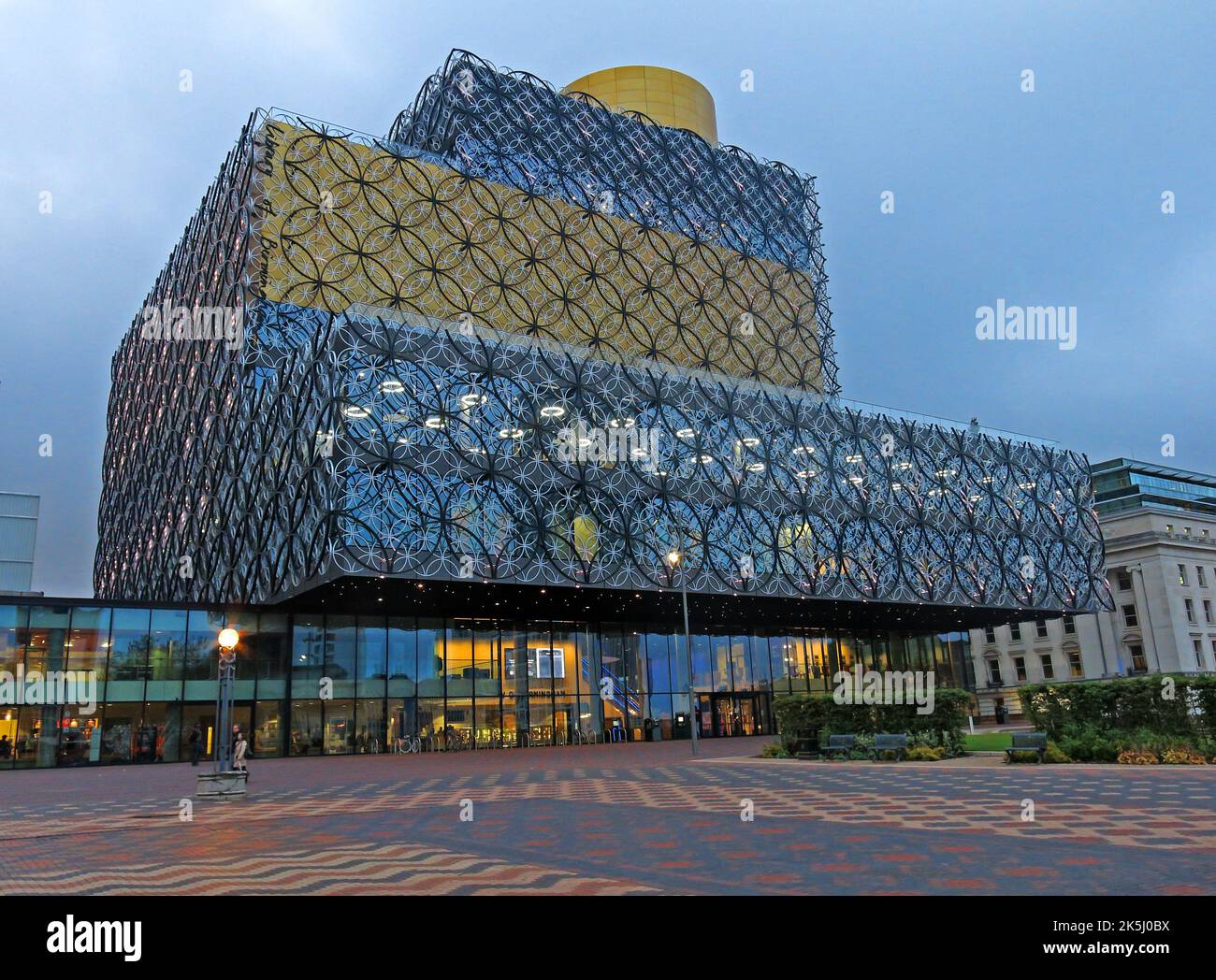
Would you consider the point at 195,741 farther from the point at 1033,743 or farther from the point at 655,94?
the point at 655,94

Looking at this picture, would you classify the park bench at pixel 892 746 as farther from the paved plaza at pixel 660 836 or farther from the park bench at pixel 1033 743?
the park bench at pixel 1033 743

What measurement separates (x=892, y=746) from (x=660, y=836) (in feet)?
57.7

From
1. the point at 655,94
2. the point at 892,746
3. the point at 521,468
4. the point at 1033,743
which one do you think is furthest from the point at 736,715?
the point at 655,94

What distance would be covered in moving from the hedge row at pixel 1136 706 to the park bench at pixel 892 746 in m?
3.95

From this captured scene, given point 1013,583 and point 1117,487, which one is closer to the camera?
point 1013,583

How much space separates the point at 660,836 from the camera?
13.0 meters

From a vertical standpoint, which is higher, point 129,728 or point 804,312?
point 804,312

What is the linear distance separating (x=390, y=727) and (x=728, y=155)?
5137 cm

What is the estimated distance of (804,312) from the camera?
72375 millimetres

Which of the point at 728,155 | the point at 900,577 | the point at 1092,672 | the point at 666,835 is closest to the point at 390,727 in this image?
the point at 900,577

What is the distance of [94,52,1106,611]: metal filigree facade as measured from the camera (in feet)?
139

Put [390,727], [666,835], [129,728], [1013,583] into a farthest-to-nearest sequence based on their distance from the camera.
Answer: [1013,583] < [390,727] < [129,728] < [666,835]

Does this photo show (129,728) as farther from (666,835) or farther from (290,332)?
(666,835)
